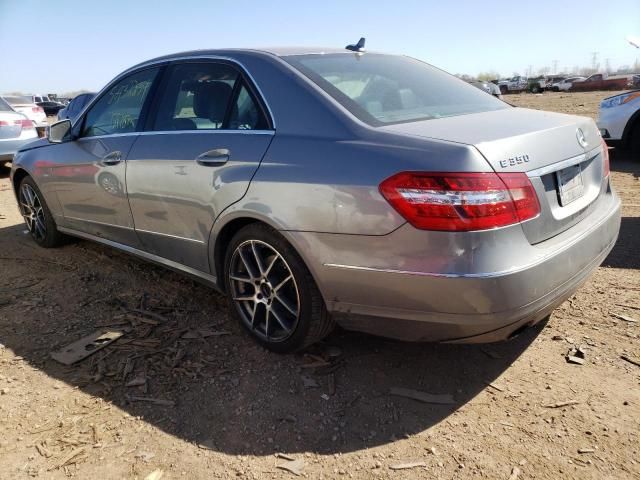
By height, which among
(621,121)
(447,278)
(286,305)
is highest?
(447,278)

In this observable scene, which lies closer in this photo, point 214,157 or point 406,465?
point 406,465

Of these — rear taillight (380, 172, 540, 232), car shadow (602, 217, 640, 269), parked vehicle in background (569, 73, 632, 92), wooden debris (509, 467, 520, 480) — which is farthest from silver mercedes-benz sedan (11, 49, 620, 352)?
parked vehicle in background (569, 73, 632, 92)

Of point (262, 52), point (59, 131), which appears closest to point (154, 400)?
point (262, 52)

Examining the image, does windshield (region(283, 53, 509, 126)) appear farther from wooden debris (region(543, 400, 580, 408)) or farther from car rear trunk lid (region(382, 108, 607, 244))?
wooden debris (region(543, 400, 580, 408))

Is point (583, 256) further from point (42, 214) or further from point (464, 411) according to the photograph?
point (42, 214)

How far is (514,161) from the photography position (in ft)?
7.31

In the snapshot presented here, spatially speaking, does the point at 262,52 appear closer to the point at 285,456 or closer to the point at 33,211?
the point at 285,456

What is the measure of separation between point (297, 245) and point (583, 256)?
138 cm

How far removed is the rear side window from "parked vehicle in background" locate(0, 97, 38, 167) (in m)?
7.27

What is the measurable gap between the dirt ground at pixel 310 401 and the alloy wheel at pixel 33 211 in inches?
64.1

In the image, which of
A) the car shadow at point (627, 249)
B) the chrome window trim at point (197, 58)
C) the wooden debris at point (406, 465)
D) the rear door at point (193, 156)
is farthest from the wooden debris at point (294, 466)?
the car shadow at point (627, 249)

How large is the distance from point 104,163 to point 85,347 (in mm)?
1388

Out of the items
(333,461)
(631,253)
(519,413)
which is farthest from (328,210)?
(631,253)

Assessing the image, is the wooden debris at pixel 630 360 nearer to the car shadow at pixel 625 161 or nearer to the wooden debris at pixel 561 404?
the wooden debris at pixel 561 404
